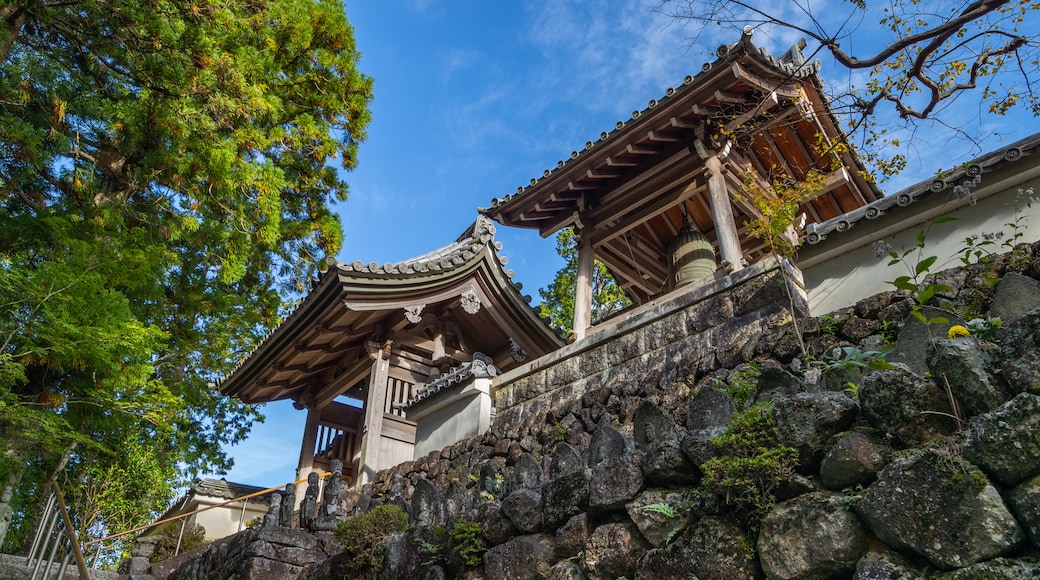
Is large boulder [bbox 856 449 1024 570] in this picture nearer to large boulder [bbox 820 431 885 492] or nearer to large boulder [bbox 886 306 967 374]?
large boulder [bbox 820 431 885 492]

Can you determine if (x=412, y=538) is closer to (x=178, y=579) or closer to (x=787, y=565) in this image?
(x=787, y=565)

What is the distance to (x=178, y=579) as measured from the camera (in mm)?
7809

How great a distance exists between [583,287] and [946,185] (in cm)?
559

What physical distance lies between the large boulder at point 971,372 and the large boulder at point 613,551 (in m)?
1.47

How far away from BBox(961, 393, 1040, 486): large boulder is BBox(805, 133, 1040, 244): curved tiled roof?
3.87 metres

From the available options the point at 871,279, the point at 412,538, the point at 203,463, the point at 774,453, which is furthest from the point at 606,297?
the point at 774,453

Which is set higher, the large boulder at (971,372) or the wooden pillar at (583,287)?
the wooden pillar at (583,287)

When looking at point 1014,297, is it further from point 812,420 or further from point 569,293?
point 569,293

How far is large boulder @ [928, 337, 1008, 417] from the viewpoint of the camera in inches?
94.5

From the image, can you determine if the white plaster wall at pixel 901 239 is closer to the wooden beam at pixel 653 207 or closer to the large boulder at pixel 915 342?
the large boulder at pixel 915 342

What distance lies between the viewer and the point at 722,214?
9.13 meters

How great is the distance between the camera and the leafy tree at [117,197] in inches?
275

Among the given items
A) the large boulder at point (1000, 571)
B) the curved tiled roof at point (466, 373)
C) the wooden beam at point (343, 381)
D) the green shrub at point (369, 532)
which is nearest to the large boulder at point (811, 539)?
the large boulder at point (1000, 571)

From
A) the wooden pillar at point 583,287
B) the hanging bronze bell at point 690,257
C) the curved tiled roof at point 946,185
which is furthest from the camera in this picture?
the hanging bronze bell at point 690,257
